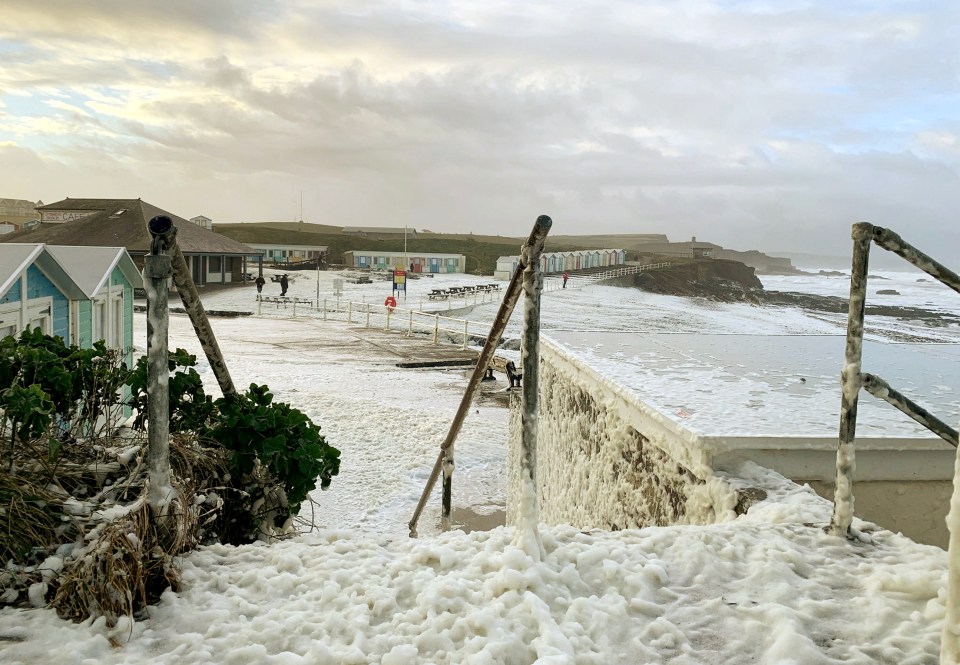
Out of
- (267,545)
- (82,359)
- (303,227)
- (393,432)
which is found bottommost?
(393,432)

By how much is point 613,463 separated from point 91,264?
9377 millimetres

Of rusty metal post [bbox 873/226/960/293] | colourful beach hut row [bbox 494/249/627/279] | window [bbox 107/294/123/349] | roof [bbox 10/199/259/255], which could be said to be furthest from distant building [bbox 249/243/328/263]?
rusty metal post [bbox 873/226/960/293]

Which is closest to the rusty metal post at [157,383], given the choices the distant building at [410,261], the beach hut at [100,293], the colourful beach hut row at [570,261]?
the beach hut at [100,293]

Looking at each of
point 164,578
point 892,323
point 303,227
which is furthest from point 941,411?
point 303,227

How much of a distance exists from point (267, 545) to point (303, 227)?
569 feet

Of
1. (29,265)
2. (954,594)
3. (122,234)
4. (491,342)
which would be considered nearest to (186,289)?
(491,342)

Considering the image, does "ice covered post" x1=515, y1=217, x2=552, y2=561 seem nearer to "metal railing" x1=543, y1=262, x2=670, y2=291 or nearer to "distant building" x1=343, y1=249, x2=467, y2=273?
"metal railing" x1=543, y1=262, x2=670, y2=291

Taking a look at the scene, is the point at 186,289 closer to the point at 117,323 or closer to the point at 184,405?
the point at 184,405

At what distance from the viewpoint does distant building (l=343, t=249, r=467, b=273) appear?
242 ft

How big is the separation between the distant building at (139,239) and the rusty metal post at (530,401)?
126 feet

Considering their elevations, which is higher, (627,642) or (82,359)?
(82,359)

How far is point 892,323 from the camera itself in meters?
45.8

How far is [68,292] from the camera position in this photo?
32.1ft

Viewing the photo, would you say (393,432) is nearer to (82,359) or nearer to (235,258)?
(82,359)
